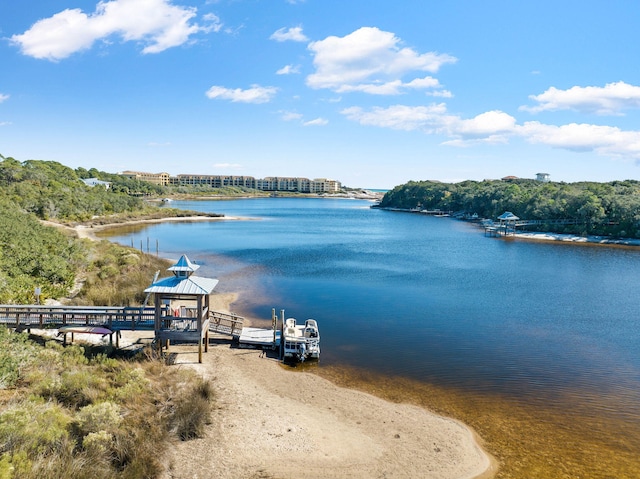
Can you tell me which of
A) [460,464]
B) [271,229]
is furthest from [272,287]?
[271,229]

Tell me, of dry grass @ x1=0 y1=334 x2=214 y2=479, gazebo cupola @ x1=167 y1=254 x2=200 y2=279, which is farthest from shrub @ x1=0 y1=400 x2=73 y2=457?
gazebo cupola @ x1=167 y1=254 x2=200 y2=279

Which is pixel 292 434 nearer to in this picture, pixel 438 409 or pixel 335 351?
pixel 438 409

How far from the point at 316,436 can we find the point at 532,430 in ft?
25.0

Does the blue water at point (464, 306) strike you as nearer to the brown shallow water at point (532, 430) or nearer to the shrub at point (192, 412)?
the brown shallow water at point (532, 430)

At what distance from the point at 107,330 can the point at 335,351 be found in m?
10.5

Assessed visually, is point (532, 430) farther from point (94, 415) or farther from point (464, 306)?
point (464, 306)

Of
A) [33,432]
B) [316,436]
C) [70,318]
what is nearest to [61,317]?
[70,318]

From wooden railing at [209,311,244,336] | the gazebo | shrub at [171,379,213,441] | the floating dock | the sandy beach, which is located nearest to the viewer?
the sandy beach

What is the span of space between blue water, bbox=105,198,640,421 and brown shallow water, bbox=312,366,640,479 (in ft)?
3.24

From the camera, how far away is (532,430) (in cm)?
1484

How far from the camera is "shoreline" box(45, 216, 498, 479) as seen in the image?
→ 11750 millimetres

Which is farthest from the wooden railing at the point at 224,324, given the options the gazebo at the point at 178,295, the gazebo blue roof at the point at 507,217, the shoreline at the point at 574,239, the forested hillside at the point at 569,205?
the forested hillside at the point at 569,205

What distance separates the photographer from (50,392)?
1294cm

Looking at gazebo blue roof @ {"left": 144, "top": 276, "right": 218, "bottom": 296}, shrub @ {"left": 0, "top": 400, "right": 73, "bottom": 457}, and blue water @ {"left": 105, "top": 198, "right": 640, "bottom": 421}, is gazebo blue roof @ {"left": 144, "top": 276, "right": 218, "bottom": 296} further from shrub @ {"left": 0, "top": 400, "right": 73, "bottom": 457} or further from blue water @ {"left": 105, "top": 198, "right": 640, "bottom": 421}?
shrub @ {"left": 0, "top": 400, "right": 73, "bottom": 457}
